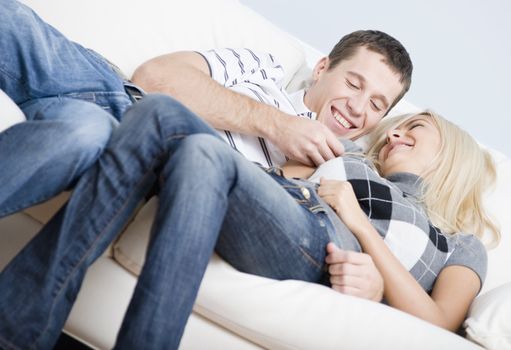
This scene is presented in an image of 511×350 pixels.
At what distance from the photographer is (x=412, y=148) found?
1432mm

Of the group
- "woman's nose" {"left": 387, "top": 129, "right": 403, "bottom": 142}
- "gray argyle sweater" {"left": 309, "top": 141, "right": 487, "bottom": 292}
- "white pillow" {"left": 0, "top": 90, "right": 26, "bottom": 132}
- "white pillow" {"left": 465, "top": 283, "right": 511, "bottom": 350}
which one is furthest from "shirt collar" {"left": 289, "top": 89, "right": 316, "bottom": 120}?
"white pillow" {"left": 0, "top": 90, "right": 26, "bottom": 132}

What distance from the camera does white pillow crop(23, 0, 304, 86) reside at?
1503 mm

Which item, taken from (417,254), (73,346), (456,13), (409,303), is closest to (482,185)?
(417,254)

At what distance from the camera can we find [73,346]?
1.21 meters

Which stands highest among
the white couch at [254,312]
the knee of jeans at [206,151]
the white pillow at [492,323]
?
the knee of jeans at [206,151]

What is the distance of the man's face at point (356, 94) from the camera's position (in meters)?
1.59

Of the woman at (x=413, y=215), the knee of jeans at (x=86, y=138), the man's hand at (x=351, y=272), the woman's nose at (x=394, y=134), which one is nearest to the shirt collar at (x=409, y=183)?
the woman at (x=413, y=215)

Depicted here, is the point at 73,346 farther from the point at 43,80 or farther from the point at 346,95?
the point at 346,95

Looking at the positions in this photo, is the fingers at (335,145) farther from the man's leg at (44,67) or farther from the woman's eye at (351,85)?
the man's leg at (44,67)

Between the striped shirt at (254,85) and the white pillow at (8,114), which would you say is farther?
the striped shirt at (254,85)

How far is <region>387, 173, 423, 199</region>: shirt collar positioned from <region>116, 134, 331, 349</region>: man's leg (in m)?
0.40

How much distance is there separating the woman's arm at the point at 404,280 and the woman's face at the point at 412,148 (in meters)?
0.31

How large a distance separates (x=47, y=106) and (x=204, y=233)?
0.53m

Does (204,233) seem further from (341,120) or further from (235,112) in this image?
(341,120)
